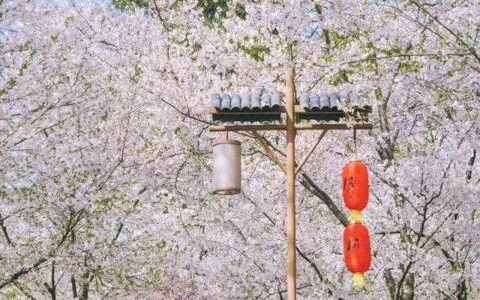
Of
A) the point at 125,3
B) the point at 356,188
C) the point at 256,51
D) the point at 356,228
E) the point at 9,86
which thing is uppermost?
the point at 125,3

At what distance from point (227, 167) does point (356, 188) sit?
1.41 m

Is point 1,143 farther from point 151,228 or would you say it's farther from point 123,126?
point 151,228

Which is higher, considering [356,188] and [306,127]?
[306,127]

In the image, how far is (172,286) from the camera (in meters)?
11.1

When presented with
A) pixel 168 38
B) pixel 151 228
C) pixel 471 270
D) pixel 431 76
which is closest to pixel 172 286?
pixel 151 228

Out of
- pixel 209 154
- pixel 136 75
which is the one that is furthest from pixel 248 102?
pixel 136 75

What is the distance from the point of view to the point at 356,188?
6.79 m

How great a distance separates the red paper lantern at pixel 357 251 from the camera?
6.67 metres

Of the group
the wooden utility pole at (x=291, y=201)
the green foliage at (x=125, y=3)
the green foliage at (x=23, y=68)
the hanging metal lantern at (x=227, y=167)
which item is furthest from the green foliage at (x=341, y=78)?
the green foliage at (x=125, y=3)

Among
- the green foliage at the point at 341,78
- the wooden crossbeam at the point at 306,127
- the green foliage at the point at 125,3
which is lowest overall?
the wooden crossbeam at the point at 306,127

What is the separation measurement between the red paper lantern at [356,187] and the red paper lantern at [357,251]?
0.69 ft

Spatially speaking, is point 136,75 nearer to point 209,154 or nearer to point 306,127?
point 209,154

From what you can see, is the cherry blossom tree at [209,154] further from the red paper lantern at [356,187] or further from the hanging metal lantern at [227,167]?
the hanging metal lantern at [227,167]

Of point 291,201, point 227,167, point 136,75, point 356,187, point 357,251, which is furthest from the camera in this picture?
point 136,75
